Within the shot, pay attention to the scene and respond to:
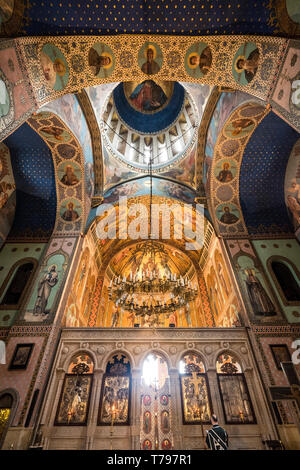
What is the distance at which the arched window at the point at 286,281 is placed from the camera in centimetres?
884

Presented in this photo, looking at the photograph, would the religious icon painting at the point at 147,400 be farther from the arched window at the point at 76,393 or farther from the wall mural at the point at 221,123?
the wall mural at the point at 221,123

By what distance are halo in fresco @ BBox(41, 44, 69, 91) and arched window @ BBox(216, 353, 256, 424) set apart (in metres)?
10.1

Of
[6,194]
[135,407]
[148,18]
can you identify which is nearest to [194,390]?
[135,407]

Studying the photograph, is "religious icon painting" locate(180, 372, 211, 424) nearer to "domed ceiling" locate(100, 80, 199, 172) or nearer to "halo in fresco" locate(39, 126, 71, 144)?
"domed ceiling" locate(100, 80, 199, 172)

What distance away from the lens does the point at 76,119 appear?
8.92 m

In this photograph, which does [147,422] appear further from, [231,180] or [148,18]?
[148,18]

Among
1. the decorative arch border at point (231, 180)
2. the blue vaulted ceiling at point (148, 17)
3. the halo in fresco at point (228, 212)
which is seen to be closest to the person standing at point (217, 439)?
the decorative arch border at point (231, 180)

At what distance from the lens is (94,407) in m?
7.12

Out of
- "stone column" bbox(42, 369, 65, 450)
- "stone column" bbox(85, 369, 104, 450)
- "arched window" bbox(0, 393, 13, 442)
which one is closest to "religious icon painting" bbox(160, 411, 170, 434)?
"stone column" bbox(85, 369, 104, 450)

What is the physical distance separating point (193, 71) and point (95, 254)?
9.78 m

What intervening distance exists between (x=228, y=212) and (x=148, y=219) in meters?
5.03

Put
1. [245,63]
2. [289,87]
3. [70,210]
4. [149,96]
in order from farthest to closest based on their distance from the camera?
1. [149,96]
2. [70,210]
3. [245,63]
4. [289,87]

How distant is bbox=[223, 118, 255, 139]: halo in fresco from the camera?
870 cm
